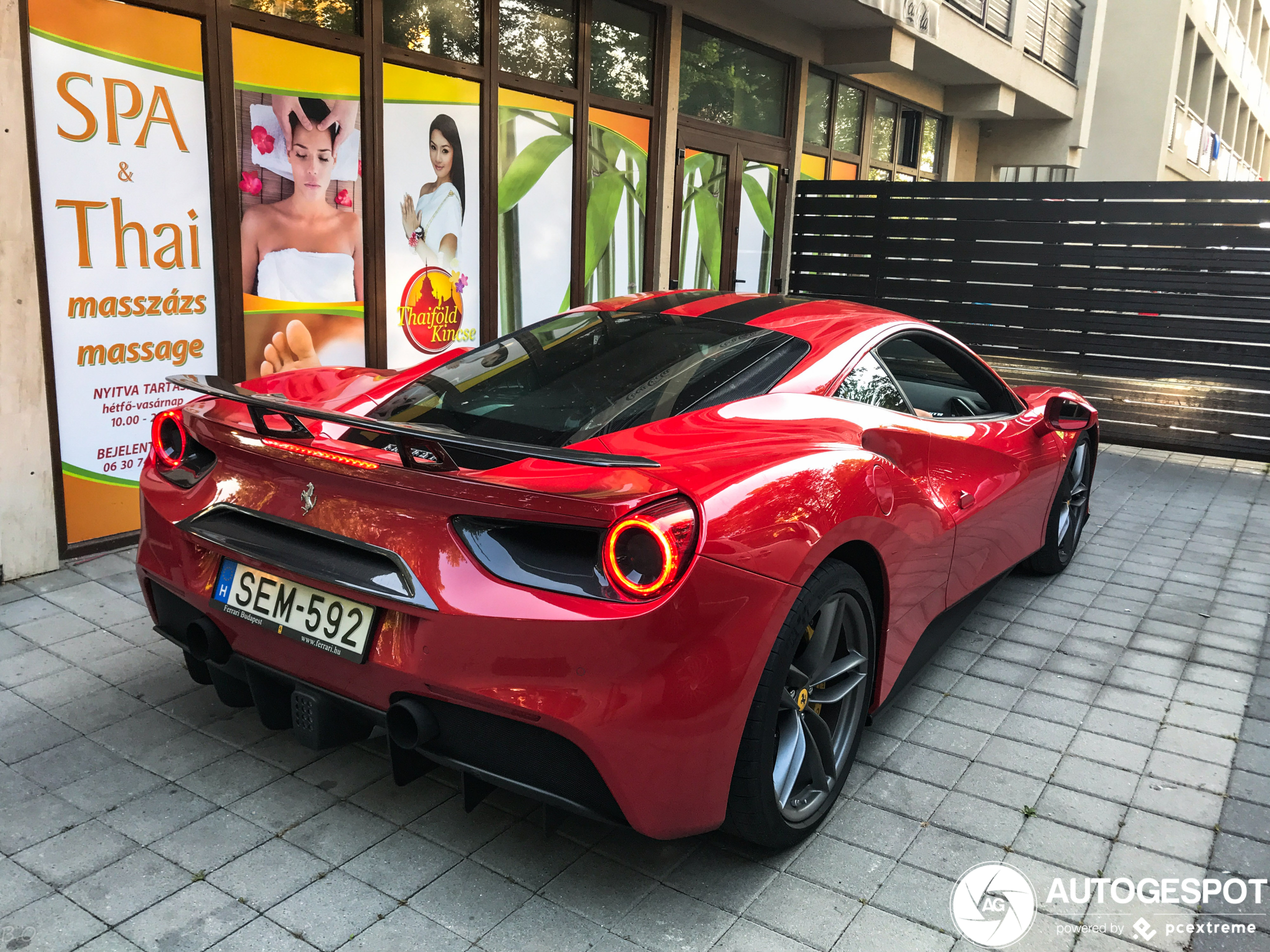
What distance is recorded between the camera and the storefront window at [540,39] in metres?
7.29

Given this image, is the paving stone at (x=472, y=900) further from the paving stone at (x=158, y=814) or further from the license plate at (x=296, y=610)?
the paving stone at (x=158, y=814)

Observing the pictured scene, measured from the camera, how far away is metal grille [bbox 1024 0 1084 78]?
15.3m

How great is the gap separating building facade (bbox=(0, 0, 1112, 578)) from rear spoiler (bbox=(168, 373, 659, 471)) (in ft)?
8.85

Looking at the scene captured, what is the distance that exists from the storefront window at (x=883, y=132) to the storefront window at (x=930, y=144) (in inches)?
46.7

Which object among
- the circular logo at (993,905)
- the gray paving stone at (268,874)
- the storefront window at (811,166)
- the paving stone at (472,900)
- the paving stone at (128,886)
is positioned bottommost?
the circular logo at (993,905)

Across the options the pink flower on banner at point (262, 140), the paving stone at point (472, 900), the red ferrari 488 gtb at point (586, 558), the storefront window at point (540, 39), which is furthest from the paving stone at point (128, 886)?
the storefront window at point (540, 39)

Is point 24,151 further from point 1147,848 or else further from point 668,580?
point 1147,848

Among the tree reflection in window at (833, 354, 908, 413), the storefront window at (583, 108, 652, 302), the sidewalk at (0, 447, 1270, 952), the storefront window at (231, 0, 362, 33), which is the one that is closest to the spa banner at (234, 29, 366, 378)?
the storefront window at (231, 0, 362, 33)

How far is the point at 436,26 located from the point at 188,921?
602 centimetres

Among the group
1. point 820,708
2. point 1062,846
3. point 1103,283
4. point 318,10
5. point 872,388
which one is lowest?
point 1062,846

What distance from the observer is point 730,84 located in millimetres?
10211

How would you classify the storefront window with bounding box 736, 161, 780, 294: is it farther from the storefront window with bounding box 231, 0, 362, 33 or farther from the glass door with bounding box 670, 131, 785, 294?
the storefront window with bounding box 231, 0, 362, 33

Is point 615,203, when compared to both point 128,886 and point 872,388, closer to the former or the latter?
point 872,388

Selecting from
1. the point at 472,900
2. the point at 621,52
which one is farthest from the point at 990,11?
the point at 472,900
